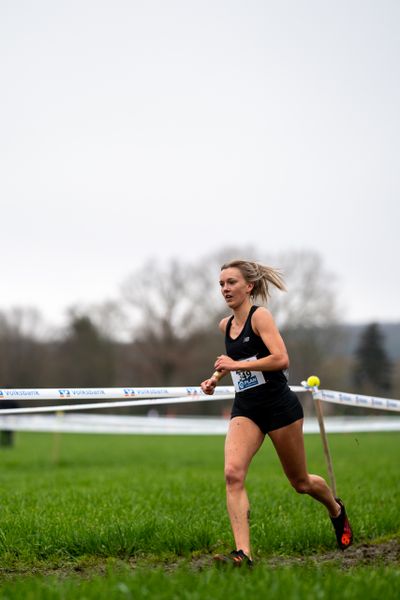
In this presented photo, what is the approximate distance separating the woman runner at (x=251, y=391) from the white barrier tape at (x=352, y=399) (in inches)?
62.6

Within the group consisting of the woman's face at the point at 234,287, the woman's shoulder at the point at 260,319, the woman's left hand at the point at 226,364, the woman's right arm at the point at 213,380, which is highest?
the woman's face at the point at 234,287

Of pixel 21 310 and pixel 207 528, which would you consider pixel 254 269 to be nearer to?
pixel 207 528

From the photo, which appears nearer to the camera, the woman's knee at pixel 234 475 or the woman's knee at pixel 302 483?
the woman's knee at pixel 234 475

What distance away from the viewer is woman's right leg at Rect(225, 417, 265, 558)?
5746mm

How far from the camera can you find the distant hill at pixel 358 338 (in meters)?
66.1

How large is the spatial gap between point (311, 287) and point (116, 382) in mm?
23176

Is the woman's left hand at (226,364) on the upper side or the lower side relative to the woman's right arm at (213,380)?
upper

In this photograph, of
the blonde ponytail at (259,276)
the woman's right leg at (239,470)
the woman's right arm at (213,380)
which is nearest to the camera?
the woman's right leg at (239,470)

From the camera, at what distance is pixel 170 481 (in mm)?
12070

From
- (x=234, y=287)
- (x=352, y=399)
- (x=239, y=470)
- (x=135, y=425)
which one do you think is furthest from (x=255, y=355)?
(x=135, y=425)

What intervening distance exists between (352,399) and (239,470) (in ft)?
9.69

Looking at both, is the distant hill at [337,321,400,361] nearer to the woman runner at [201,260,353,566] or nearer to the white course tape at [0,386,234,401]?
the white course tape at [0,386,234,401]

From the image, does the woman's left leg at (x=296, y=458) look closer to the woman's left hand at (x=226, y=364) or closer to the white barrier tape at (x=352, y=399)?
the woman's left hand at (x=226, y=364)

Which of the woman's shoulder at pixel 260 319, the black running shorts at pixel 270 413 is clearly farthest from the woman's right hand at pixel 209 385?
the woman's shoulder at pixel 260 319
